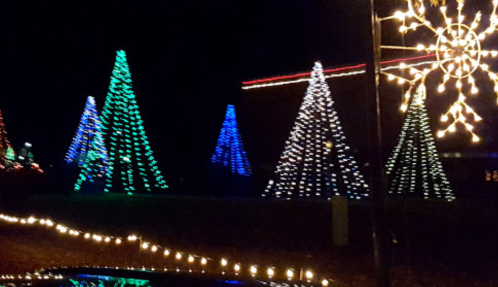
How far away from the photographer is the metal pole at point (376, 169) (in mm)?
6203

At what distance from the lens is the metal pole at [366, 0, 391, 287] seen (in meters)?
6.20

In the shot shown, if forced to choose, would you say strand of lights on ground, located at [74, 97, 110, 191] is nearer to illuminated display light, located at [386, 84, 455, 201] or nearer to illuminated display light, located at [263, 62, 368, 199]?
illuminated display light, located at [263, 62, 368, 199]

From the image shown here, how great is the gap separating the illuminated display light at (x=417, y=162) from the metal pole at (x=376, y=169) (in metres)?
13.1

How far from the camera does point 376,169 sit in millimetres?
6219

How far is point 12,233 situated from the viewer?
12.5 metres

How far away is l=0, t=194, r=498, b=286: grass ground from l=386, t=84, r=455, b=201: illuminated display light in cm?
306

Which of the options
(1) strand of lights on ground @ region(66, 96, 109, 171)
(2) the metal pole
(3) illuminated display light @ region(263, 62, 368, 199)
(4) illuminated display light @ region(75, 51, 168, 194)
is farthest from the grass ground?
(1) strand of lights on ground @ region(66, 96, 109, 171)

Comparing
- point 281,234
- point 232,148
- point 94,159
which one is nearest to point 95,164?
point 94,159

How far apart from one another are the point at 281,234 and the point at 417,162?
10.2 meters

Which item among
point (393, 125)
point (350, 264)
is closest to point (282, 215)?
point (350, 264)

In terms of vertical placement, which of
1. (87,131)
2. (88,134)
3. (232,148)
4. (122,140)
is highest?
(232,148)

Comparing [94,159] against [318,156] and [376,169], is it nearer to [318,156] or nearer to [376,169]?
[318,156]

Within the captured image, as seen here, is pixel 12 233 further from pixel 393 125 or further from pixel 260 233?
pixel 393 125

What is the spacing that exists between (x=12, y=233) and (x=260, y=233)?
5.24m
